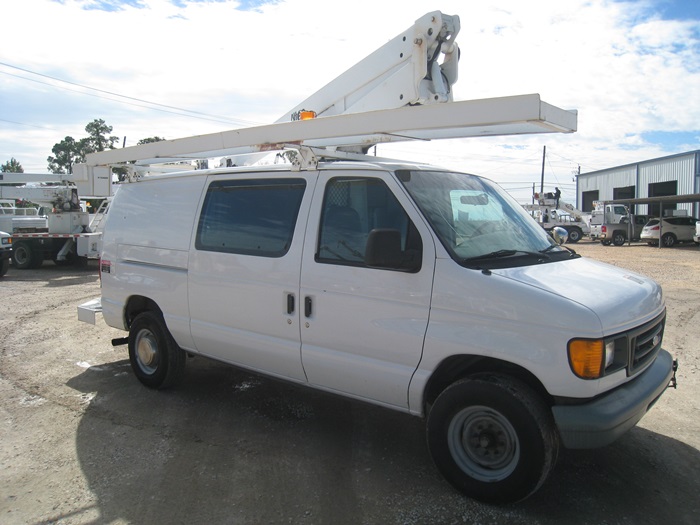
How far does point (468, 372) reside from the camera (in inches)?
137

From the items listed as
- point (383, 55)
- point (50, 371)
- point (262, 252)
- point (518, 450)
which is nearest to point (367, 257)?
point (262, 252)

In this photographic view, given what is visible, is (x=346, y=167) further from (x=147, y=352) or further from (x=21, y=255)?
(x=21, y=255)

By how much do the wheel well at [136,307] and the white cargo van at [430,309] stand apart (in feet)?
1.77

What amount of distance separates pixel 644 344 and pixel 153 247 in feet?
13.7

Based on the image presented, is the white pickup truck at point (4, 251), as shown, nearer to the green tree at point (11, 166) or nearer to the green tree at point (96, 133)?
the green tree at point (96, 133)

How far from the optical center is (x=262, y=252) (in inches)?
165

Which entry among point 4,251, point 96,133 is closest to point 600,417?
point 4,251

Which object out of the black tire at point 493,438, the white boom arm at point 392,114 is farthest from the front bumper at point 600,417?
the white boom arm at point 392,114

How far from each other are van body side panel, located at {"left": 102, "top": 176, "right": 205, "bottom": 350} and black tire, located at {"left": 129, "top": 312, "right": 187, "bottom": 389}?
0.19 m

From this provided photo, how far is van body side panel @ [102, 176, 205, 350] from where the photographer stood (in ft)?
16.0

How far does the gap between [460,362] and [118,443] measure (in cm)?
276

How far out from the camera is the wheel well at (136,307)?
5344 millimetres

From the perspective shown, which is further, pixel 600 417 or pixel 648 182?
pixel 648 182

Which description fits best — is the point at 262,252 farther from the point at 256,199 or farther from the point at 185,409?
the point at 185,409
